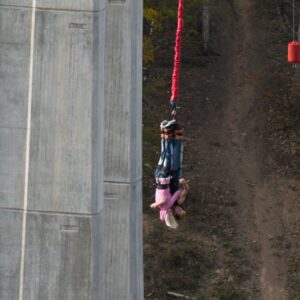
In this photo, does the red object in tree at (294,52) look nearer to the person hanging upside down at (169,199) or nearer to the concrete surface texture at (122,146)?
the concrete surface texture at (122,146)

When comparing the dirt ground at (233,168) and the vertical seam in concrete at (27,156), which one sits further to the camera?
the dirt ground at (233,168)

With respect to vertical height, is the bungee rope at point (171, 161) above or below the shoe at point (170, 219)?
A: above

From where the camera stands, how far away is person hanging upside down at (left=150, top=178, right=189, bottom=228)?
1223 centimetres

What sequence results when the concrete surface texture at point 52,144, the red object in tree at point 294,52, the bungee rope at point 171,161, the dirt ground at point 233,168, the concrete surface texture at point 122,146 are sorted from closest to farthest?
the concrete surface texture at point 52,144 < the bungee rope at point 171,161 < the concrete surface texture at point 122,146 < the red object in tree at point 294,52 < the dirt ground at point 233,168

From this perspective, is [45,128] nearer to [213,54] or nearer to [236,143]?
[236,143]

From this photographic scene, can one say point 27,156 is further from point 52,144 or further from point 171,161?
point 171,161

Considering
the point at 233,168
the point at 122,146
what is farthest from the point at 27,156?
the point at 233,168

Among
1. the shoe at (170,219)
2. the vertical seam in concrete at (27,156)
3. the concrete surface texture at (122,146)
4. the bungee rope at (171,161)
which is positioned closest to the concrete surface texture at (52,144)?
the vertical seam in concrete at (27,156)

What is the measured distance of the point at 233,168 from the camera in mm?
23672

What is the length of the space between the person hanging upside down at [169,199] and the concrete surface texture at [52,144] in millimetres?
1097

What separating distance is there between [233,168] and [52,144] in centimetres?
1285

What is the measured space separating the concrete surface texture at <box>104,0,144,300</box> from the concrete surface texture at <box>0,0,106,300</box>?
6.72ft

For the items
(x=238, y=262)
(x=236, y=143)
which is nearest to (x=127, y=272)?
(x=238, y=262)

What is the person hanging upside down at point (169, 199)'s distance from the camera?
481 inches
